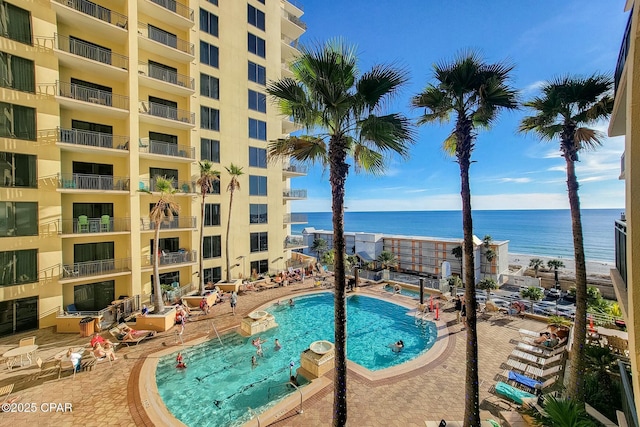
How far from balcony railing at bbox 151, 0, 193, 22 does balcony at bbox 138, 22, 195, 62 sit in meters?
1.84

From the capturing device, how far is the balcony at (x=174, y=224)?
19.3 meters

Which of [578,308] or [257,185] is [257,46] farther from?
[578,308]

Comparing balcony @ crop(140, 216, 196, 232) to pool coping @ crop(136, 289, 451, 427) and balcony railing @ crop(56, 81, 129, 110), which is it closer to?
balcony railing @ crop(56, 81, 129, 110)

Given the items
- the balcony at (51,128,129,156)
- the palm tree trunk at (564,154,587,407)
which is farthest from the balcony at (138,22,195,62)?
the palm tree trunk at (564,154,587,407)

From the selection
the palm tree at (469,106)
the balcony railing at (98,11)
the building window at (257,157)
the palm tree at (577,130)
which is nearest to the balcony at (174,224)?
the building window at (257,157)

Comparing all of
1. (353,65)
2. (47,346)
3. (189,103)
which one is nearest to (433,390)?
(353,65)

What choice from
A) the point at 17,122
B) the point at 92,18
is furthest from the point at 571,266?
the point at 17,122

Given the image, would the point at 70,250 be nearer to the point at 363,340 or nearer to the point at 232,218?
the point at 232,218

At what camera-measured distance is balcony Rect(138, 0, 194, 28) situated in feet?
63.2

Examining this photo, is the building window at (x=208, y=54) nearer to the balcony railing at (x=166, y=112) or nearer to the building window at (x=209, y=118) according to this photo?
the building window at (x=209, y=118)

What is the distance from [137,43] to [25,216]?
14136mm

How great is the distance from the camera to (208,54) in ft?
76.2

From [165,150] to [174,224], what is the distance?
19.9 ft

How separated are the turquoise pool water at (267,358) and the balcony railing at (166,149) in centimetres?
1486
